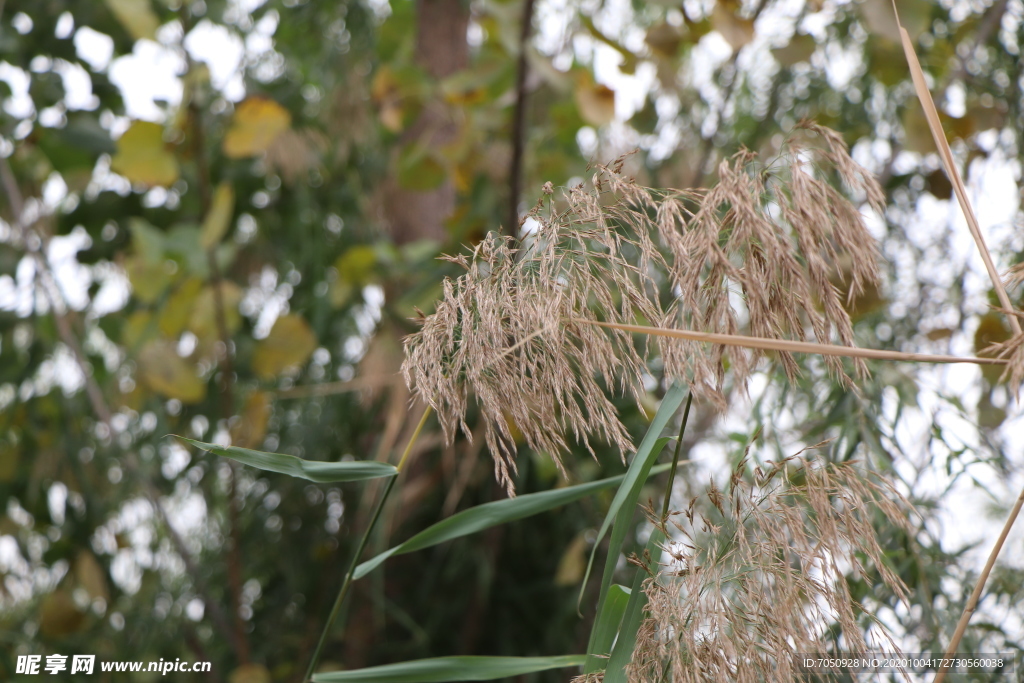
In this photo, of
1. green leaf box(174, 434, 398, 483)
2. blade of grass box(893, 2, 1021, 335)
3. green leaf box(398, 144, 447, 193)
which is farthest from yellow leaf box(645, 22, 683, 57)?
green leaf box(174, 434, 398, 483)

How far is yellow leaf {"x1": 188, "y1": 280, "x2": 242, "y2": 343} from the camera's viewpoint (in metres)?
1.12

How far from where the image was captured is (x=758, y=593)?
0.38 meters

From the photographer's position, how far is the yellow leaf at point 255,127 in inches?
39.9

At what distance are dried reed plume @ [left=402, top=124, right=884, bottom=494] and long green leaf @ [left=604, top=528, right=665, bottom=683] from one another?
0.07 metres

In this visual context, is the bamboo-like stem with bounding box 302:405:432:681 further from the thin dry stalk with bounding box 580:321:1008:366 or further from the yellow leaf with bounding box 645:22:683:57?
the yellow leaf with bounding box 645:22:683:57

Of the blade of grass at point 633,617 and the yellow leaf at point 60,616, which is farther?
the yellow leaf at point 60,616

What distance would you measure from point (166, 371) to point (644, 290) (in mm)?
851

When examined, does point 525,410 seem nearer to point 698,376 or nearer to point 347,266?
point 698,376

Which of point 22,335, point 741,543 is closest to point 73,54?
point 22,335

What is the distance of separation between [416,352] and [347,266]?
698mm

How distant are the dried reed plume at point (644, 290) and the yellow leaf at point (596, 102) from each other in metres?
0.58

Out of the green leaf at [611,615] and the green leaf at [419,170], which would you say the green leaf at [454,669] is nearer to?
the green leaf at [611,615]

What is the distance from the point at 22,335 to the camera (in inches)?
55.9

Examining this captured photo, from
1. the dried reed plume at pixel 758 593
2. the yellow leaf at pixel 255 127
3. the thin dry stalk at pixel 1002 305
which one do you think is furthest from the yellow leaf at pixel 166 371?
the thin dry stalk at pixel 1002 305
